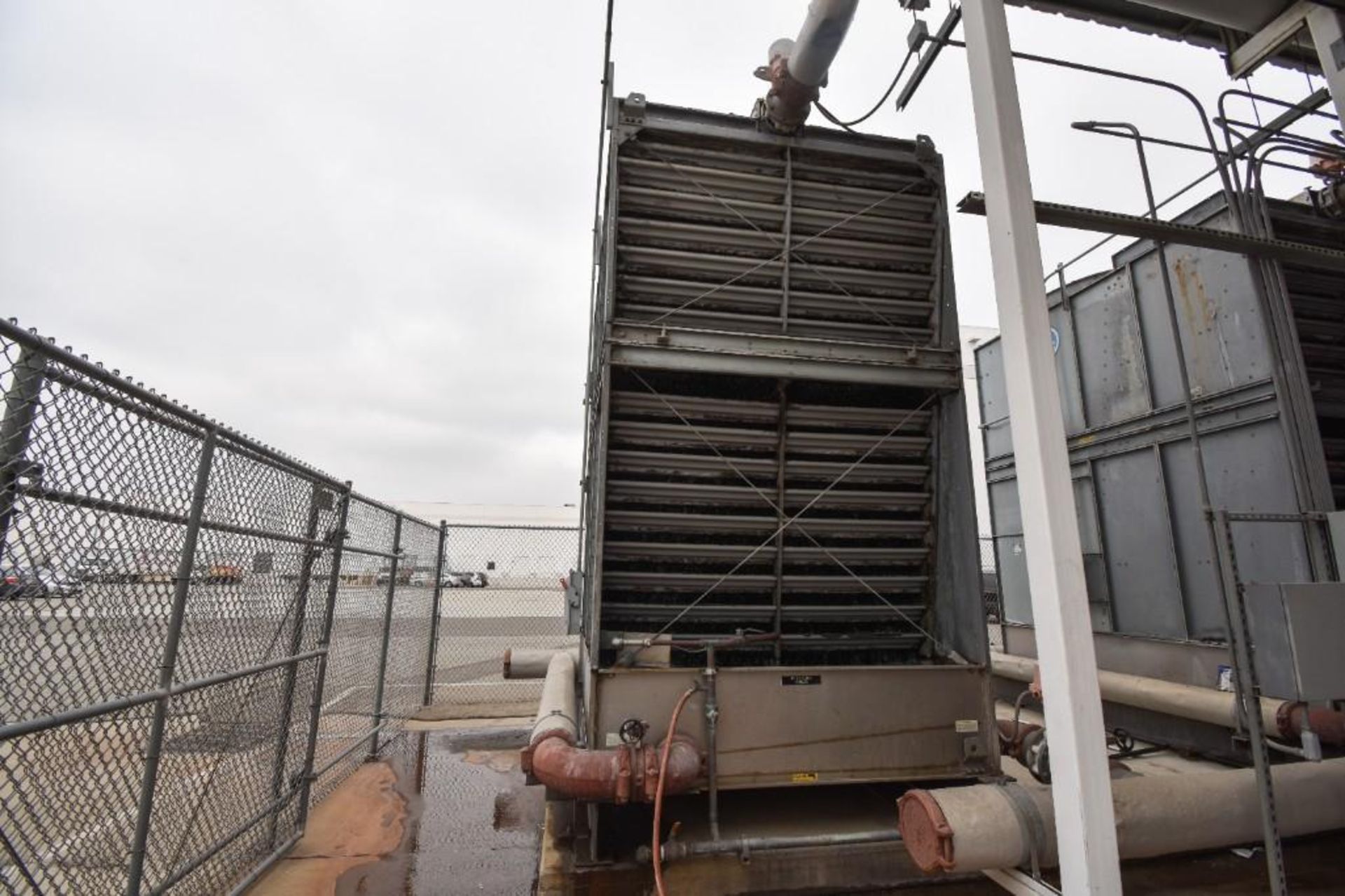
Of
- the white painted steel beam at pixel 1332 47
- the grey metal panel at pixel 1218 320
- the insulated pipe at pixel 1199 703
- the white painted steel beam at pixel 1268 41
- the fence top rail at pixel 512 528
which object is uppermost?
the white painted steel beam at pixel 1268 41

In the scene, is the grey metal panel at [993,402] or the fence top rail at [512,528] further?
the fence top rail at [512,528]

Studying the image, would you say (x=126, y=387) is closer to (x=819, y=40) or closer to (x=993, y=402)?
(x=819, y=40)

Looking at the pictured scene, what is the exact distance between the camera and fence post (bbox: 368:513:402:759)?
582cm

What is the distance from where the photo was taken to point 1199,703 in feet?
15.5

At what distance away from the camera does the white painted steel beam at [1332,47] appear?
10.5 feet

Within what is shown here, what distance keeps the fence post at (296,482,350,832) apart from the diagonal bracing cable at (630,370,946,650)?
231cm

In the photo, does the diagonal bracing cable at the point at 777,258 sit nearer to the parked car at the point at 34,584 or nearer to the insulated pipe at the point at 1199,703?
the insulated pipe at the point at 1199,703

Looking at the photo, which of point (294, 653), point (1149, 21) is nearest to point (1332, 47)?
point (1149, 21)

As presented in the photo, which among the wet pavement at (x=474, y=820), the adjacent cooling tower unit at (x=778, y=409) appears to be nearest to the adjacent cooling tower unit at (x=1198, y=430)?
the adjacent cooling tower unit at (x=778, y=409)

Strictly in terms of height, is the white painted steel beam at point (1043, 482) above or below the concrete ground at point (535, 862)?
above

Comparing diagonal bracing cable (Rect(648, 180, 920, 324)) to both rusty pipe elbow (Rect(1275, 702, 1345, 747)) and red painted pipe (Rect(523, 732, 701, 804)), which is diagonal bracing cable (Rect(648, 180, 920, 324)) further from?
rusty pipe elbow (Rect(1275, 702, 1345, 747))

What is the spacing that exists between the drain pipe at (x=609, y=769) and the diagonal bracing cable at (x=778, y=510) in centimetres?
174

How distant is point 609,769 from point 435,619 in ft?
16.8

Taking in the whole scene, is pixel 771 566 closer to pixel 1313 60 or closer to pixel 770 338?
pixel 770 338
